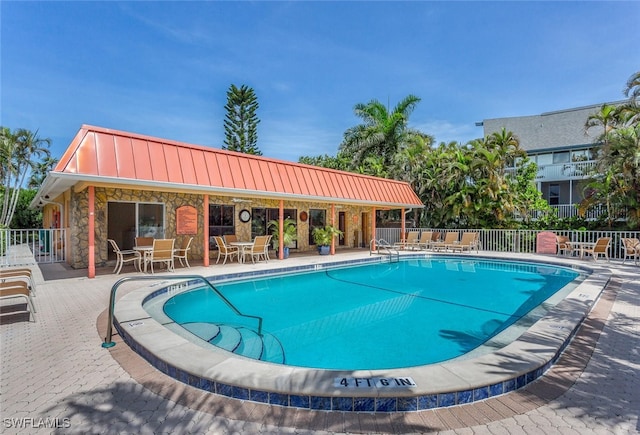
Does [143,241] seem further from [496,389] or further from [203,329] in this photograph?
[496,389]

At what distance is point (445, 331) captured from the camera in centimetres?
537

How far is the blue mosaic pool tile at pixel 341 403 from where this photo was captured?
2.60 metres

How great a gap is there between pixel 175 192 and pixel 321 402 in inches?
401

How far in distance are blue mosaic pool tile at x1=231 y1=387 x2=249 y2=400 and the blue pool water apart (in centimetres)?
148

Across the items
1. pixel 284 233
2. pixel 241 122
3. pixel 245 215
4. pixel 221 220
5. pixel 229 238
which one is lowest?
pixel 229 238

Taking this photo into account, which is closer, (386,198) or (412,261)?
(412,261)

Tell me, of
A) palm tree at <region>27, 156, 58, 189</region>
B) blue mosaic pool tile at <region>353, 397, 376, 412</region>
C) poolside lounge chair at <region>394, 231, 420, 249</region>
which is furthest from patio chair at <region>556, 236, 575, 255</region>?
palm tree at <region>27, 156, 58, 189</region>

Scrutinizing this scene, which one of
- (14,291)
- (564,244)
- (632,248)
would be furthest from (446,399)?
(564,244)

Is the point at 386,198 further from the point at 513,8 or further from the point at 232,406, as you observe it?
the point at 232,406

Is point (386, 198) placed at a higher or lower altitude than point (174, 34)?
lower

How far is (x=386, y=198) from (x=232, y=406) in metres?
14.0

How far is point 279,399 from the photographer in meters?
2.67

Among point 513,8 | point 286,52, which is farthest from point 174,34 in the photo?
point 513,8

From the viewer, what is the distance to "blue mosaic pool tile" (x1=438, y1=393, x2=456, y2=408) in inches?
105
